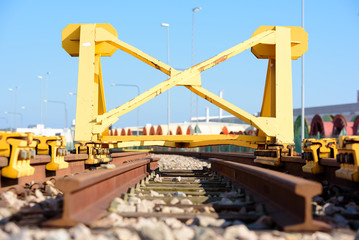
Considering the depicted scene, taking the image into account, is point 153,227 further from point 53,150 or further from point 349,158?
point 53,150

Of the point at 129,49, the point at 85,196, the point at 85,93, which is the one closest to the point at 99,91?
the point at 85,93

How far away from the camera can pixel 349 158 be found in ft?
16.8

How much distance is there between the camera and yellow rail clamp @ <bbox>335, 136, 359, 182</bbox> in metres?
5.00

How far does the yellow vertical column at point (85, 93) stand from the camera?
10047mm

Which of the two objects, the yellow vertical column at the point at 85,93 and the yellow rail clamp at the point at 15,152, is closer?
the yellow rail clamp at the point at 15,152

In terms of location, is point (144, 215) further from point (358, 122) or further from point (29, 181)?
point (358, 122)

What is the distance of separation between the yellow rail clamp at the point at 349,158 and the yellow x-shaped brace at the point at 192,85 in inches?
177

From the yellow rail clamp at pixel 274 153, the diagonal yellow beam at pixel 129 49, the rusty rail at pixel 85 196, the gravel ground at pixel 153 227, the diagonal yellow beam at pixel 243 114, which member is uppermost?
the diagonal yellow beam at pixel 129 49

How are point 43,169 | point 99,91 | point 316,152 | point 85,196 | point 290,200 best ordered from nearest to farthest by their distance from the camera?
point 290,200 → point 85,196 → point 316,152 → point 43,169 → point 99,91

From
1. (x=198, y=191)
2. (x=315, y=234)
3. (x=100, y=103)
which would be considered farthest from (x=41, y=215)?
(x=100, y=103)

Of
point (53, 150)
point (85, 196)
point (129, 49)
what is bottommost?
point (85, 196)

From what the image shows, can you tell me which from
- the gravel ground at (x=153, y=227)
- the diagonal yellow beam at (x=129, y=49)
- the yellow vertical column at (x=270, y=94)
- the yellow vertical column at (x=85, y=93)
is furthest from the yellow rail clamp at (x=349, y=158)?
the yellow vertical column at (x=85, y=93)

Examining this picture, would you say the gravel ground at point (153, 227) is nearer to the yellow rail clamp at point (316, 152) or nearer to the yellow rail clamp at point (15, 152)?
the yellow rail clamp at point (15, 152)

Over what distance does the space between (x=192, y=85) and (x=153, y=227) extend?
23.3 feet
